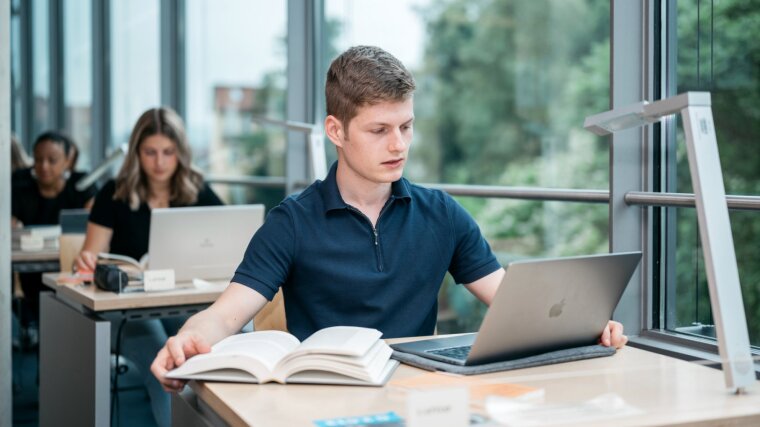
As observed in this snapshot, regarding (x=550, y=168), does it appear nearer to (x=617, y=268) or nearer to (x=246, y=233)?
(x=246, y=233)

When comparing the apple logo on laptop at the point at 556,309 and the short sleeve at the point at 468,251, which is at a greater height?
the short sleeve at the point at 468,251

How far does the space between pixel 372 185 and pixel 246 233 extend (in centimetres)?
123

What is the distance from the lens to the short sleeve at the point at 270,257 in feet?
6.39

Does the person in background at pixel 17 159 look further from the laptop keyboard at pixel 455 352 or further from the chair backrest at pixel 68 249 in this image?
the laptop keyboard at pixel 455 352

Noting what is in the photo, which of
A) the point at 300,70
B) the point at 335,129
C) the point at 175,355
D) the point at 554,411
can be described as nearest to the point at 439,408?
the point at 554,411

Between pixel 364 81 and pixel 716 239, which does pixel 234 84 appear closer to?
pixel 364 81

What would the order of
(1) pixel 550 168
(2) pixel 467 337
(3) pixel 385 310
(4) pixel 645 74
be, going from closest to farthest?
(2) pixel 467 337 < (3) pixel 385 310 < (4) pixel 645 74 < (1) pixel 550 168

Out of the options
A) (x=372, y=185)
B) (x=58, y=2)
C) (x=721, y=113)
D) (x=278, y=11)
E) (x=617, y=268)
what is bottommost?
(x=617, y=268)

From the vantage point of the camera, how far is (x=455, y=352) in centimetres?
174

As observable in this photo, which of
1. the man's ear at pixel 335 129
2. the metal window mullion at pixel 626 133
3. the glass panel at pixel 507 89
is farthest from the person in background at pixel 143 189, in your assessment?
the glass panel at pixel 507 89

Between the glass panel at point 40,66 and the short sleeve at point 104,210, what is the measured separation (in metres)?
6.17

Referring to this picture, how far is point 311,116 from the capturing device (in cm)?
482

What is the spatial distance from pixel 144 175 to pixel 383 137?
6.88ft

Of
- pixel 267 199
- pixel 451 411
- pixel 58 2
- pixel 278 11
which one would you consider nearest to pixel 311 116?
pixel 267 199
